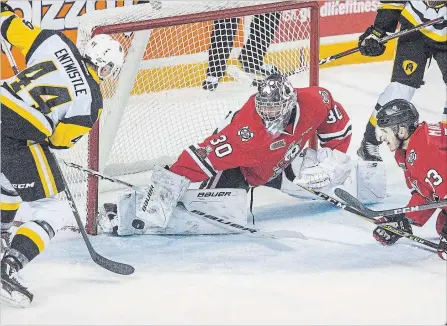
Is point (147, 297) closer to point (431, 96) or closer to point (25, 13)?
point (25, 13)

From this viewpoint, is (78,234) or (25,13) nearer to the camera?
(78,234)

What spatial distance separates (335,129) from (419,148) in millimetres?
445

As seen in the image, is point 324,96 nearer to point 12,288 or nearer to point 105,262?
point 105,262

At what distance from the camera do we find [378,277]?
3.73 metres

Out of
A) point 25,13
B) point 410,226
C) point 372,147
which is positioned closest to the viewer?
point 410,226

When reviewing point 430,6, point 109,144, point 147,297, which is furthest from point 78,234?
point 430,6

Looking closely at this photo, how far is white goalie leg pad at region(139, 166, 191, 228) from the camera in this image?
4000 millimetres

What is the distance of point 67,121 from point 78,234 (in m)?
0.72

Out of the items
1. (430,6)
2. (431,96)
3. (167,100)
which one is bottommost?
(431,96)

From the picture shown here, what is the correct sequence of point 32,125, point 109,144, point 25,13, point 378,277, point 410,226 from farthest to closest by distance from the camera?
point 25,13 → point 109,144 → point 410,226 → point 378,277 → point 32,125

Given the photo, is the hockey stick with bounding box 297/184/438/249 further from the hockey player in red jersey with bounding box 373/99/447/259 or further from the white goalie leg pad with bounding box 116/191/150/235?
the white goalie leg pad with bounding box 116/191/150/235

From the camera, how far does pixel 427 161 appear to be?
3775 millimetres

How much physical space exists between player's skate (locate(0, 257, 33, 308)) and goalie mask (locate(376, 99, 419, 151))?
128 cm

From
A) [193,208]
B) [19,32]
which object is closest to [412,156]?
[193,208]
